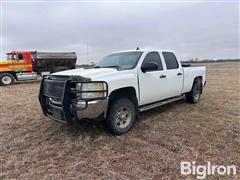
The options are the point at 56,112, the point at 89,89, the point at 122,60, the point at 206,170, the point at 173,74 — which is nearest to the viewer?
the point at 206,170

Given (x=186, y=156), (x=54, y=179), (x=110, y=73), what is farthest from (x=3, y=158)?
(x=186, y=156)

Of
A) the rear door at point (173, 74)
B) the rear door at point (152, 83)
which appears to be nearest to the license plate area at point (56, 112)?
the rear door at point (152, 83)

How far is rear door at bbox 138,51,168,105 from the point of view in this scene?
4504 mm

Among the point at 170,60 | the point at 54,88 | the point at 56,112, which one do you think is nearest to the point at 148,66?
the point at 170,60

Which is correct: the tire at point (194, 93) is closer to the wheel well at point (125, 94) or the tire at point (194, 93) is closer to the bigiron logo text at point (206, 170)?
the wheel well at point (125, 94)

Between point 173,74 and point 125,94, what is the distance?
6.40 ft

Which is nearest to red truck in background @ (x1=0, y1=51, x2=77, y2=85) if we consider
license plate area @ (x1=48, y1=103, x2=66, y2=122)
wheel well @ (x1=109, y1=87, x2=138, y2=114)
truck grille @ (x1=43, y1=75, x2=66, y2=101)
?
truck grille @ (x1=43, y1=75, x2=66, y2=101)

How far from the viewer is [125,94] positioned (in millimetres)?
4242

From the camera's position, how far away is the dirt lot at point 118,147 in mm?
2873

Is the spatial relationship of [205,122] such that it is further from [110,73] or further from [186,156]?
[110,73]

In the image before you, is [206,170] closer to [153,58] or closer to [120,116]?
[120,116]

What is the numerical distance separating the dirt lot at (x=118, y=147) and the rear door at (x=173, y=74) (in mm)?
710

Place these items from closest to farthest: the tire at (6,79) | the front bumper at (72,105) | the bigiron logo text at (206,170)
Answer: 1. the bigiron logo text at (206,170)
2. the front bumper at (72,105)
3. the tire at (6,79)

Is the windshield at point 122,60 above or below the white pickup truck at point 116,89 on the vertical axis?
above
